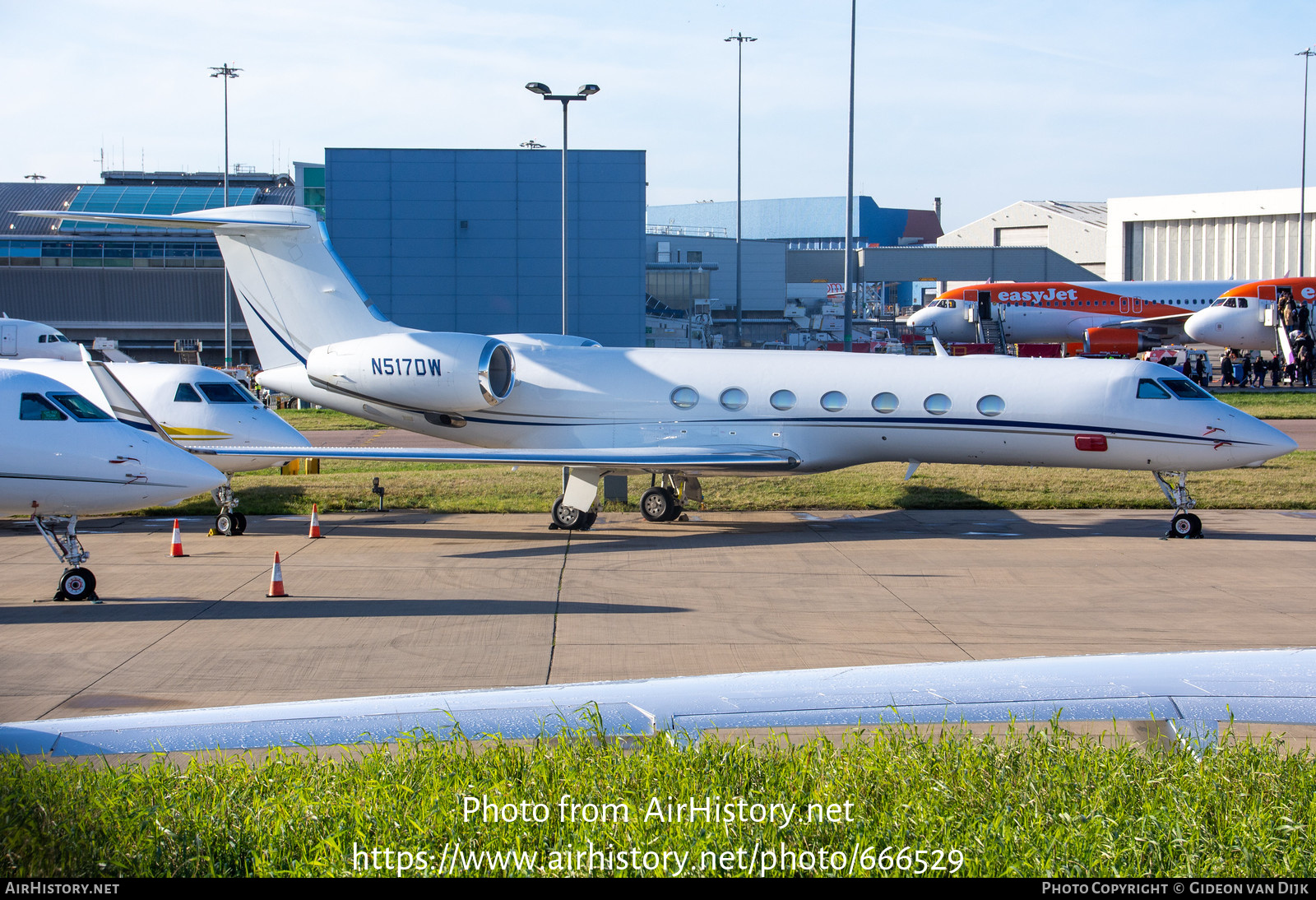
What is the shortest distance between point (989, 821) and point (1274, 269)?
296 feet

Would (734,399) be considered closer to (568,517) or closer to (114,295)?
(568,517)

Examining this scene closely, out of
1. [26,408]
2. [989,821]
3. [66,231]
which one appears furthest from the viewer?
[66,231]

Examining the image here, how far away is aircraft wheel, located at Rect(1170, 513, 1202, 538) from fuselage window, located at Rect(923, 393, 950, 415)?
3.52 m

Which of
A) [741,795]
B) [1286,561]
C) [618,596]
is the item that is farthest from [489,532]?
[741,795]

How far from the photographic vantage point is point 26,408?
11.4 meters

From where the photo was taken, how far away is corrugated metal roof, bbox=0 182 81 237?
240 ft

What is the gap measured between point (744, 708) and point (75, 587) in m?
8.94

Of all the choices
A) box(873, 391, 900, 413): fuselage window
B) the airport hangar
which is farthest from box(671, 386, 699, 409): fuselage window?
the airport hangar

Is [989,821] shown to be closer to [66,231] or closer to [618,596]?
[618,596]

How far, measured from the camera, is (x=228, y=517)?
16203 millimetres

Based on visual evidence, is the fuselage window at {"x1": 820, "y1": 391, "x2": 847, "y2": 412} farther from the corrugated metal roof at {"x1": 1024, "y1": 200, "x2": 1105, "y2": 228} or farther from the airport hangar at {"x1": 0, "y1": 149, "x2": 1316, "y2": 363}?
the corrugated metal roof at {"x1": 1024, "y1": 200, "x2": 1105, "y2": 228}

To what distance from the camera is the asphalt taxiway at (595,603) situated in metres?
8.73

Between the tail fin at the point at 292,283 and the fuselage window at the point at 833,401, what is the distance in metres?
7.29

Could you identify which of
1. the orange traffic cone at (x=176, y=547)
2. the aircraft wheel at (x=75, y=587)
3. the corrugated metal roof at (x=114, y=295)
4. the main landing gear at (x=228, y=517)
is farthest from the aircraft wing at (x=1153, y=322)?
the corrugated metal roof at (x=114, y=295)
